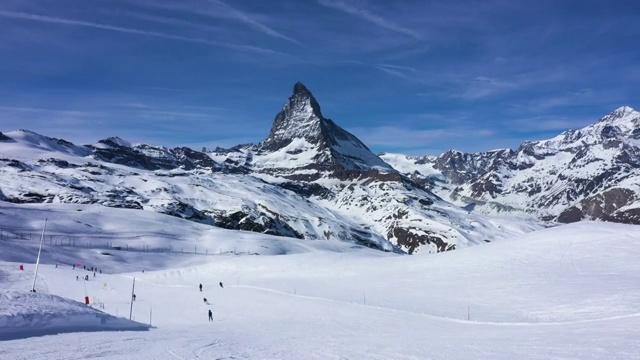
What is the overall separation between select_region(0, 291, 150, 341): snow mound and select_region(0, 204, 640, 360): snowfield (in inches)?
2.9

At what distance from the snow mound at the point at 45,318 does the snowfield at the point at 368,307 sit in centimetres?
7

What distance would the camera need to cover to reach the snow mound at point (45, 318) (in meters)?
22.4

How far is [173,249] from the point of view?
139 m

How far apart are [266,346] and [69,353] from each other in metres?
8.30

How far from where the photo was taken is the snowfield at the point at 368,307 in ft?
71.0

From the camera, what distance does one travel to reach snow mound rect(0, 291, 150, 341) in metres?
22.4

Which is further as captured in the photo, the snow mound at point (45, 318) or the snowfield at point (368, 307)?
the snow mound at point (45, 318)

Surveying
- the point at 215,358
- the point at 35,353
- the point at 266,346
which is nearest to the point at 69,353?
the point at 35,353

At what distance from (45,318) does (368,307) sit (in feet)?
76.1

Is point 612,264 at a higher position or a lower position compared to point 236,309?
higher

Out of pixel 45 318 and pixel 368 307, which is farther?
pixel 368 307

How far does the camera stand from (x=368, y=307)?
39.2 m

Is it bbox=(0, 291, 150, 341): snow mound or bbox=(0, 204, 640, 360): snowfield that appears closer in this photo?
bbox=(0, 204, 640, 360): snowfield

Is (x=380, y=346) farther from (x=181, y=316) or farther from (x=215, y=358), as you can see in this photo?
(x=181, y=316)
